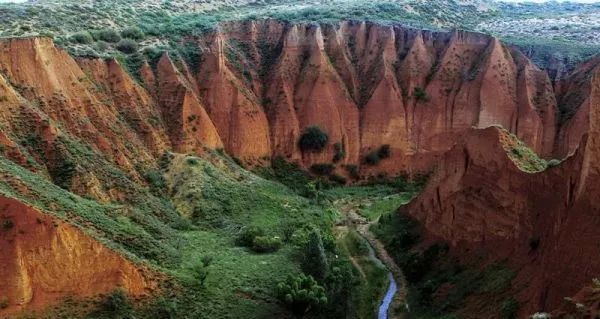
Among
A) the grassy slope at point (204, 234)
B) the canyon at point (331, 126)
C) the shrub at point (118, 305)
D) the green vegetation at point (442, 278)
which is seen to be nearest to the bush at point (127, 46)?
the canyon at point (331, 126)

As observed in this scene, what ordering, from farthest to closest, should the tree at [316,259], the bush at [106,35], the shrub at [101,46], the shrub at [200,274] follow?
the bush at [106,35] < the shrub at [101,46] < the tree at [316,259] < the shrub at [200,274]

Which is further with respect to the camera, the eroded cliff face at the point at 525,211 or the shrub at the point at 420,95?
the shrub at the point at 420,95

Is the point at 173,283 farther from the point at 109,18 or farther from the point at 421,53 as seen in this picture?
the point at 421,53

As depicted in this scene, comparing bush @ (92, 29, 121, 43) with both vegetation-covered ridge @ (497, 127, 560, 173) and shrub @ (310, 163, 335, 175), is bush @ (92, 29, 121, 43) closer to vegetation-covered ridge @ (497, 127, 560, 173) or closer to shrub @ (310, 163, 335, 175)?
shrub @ (310, 163, 335, 175)

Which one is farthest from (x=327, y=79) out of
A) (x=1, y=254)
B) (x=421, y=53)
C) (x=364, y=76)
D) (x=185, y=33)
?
(x=1, y=254)

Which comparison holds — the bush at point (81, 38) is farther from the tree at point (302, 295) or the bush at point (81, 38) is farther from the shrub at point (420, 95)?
the shrub at point (420, 95)

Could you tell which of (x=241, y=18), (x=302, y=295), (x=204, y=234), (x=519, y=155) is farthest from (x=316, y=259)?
(x=241, y=18)

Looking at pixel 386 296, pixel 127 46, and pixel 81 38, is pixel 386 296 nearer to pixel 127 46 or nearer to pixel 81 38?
pixel 127 46
